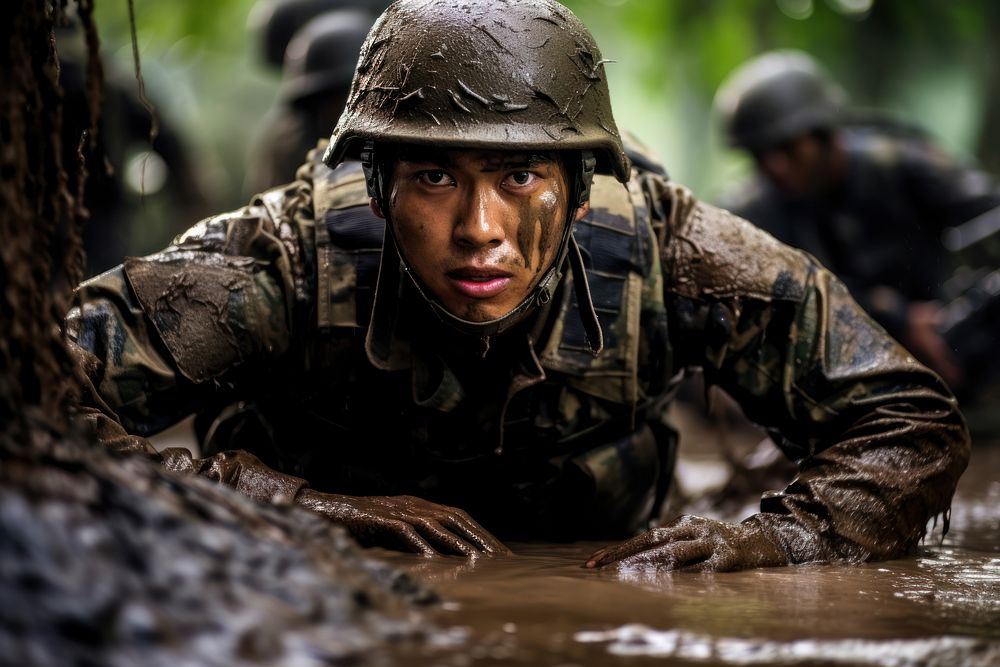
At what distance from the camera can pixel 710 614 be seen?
2486 millimetres

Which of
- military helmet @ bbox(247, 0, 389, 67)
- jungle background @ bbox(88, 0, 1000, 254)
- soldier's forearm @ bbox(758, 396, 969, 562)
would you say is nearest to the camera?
soldier's forearm @ bbox(758, 396, 969, 562)

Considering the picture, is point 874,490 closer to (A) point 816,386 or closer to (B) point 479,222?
(A) point 816,386

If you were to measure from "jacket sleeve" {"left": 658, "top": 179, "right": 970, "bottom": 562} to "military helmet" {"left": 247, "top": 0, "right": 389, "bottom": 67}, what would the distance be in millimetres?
5955

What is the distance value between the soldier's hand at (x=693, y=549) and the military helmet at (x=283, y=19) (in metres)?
6.63

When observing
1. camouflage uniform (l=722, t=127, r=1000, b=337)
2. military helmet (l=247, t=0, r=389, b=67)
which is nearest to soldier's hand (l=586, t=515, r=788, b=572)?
camouflage uniform (l=722, t=127, r=1000, b=337)

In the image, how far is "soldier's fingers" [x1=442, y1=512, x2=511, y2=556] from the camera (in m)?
3.15

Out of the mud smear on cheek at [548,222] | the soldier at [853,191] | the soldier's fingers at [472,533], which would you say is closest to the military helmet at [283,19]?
the soldier at [853,191]

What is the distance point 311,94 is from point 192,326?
436 centimetres

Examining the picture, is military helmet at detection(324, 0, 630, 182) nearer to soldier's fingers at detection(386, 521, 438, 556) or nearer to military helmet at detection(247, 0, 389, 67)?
soldier's fingers at detection(386, 521, 438, 556)

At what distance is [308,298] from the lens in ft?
11.6

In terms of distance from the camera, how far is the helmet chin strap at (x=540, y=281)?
130 inches

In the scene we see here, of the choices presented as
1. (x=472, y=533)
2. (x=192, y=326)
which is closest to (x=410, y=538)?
(x=472, y=533)

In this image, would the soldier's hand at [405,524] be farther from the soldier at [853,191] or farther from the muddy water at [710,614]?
the soldier at [853,191]

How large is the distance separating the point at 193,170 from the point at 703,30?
5.08m
